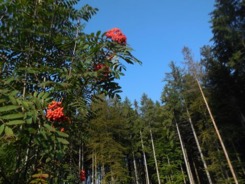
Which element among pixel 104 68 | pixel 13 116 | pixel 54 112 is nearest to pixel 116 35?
pixel 104 68

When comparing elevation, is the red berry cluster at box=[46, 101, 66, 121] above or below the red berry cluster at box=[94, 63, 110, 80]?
below

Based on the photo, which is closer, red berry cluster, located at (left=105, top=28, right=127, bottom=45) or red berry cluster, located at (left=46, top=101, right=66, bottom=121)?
red berry cluster, located at (left=46, top=101, right=66, bottom=121)

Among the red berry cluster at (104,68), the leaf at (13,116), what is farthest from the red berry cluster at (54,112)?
the red berry cluster at (104,68)

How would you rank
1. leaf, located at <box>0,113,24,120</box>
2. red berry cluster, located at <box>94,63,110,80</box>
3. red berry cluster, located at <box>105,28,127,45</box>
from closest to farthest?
leaf, located at <box>0,113,24,120</box>
red berry cluster, located at <box>94,63,110,80</box>
red berry cluster, located at <box>105,28,127,45</box>

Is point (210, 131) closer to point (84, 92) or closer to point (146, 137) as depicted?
point (146, 137)

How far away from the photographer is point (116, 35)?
2.71 meters

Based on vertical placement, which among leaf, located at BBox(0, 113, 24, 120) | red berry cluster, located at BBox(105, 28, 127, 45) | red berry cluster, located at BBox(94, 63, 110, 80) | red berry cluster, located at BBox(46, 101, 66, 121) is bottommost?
leaf, located at BBox(0, 113, 24, 120)

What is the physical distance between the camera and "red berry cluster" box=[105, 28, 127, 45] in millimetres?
2699

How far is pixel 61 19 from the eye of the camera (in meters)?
2.97

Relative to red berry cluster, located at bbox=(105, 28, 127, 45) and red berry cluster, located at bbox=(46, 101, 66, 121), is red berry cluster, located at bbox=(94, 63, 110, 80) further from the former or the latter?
red berry cluster, located at bbox=(46, 101, 66, 121)

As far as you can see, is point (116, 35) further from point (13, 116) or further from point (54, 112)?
point (13, 116)

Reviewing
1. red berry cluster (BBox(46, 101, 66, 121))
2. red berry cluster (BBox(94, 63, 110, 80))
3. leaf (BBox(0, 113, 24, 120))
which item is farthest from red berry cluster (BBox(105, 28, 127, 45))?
leaf (BBox(0, 113, 24, 120))

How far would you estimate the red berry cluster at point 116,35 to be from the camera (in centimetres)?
270

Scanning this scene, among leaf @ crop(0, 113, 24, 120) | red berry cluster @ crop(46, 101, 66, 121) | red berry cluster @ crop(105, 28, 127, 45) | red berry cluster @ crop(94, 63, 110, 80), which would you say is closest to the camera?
leaf @ crop(0, 113, 24, 120)
